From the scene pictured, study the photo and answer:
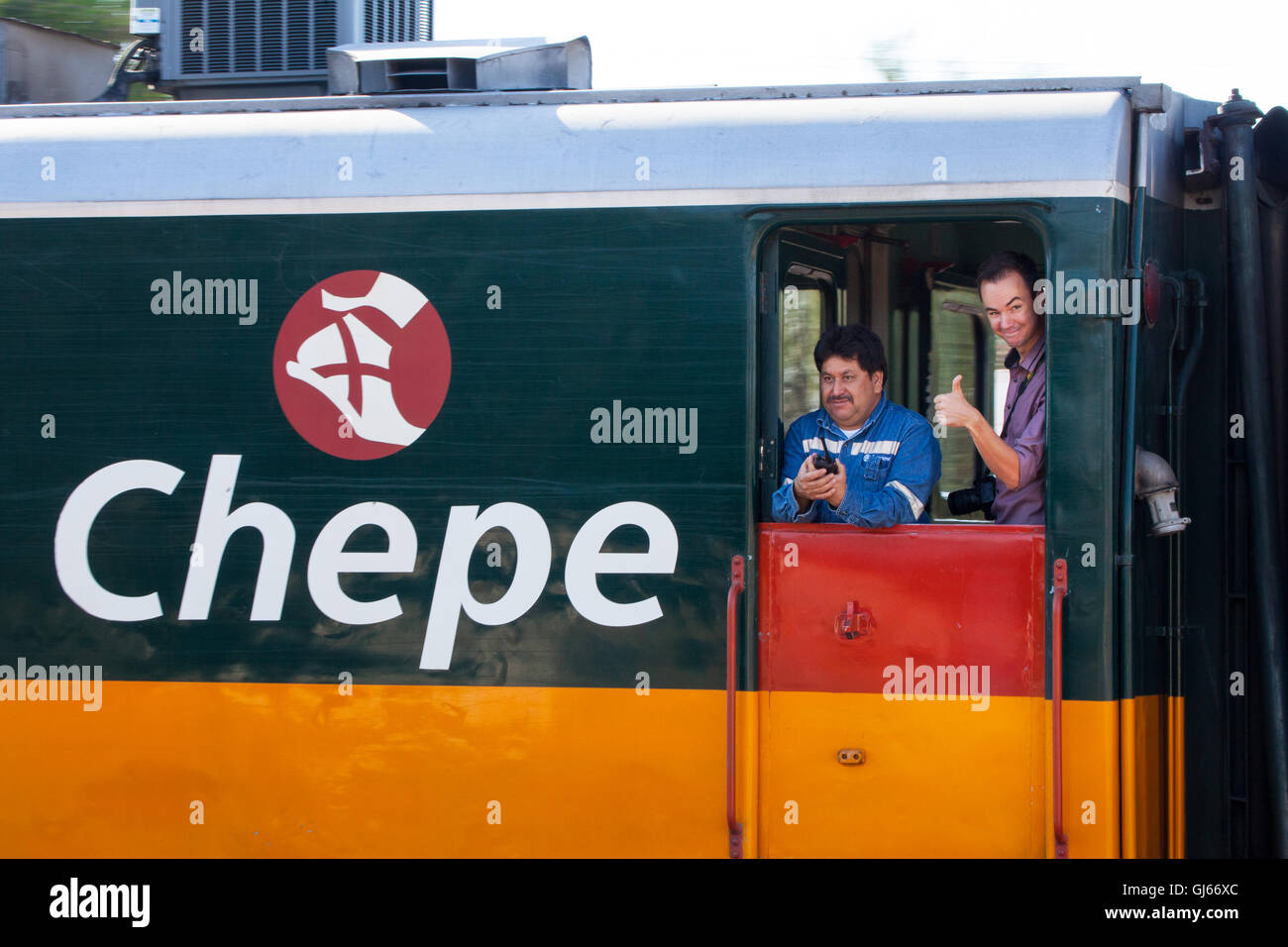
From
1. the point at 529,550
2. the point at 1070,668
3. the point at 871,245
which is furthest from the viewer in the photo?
the point at 871,245

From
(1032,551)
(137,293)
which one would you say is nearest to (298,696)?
(137,293)

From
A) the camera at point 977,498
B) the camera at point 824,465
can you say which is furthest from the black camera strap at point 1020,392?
the camera at point 824,465

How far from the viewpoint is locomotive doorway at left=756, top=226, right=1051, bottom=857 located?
3.19 meters

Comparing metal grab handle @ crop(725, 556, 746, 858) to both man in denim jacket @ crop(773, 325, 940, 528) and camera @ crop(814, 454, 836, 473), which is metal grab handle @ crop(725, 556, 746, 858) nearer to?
man in denim jacket @ crop(773, 325, 940, 528)

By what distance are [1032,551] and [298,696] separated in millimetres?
2110

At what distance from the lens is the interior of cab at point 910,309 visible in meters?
3.80

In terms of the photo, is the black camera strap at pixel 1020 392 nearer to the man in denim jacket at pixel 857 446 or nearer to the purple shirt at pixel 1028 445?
the purple shirt at pixel 1028 445

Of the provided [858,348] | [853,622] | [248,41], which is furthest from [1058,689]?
[248,41]

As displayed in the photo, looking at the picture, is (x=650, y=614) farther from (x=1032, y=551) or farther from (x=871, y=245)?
(x=871, y=245)

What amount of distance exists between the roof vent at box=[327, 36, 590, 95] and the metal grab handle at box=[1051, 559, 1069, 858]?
2066 mm

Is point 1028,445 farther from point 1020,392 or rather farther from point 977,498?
point 977,498

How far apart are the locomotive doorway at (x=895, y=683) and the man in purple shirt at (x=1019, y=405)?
160 millimetres

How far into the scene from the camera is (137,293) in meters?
3.51

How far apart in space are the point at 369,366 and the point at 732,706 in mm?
1420
